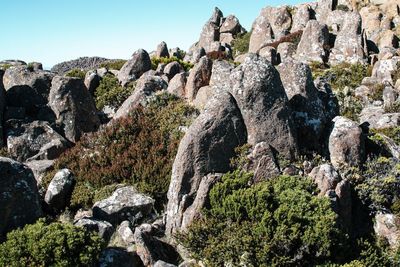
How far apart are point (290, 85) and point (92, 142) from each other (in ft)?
27.9

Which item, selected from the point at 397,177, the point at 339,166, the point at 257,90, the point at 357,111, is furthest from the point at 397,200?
the point at 357,111

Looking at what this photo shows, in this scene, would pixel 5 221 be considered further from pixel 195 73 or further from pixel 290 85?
pixel 195 73

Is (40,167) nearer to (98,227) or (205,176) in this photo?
(98,227)

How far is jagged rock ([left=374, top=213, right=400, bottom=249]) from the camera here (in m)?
12.2

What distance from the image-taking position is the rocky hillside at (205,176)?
36.7 ft

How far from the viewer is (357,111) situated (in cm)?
2302

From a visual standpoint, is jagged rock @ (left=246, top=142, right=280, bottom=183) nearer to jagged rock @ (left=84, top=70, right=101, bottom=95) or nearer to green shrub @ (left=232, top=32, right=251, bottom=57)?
jagged rock @ (left=84, top=70, right=101, bottom=95)

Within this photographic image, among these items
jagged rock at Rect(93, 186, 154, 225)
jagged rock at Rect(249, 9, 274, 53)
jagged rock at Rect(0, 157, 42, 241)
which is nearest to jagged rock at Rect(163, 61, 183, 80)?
jagged rock at Rect(93, 186, 154, 225)

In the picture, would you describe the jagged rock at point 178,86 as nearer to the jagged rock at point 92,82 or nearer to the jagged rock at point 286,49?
the jagged rock at point 92,82

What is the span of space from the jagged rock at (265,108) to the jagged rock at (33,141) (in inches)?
334

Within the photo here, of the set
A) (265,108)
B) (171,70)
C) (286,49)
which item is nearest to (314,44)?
(286,49)

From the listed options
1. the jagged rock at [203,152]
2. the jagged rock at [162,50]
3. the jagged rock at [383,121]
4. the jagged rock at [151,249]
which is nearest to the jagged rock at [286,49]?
the jagged rock at [162,50]

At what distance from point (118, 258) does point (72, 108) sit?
37.0 feet

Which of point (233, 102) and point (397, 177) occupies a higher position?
point (233, 102)
